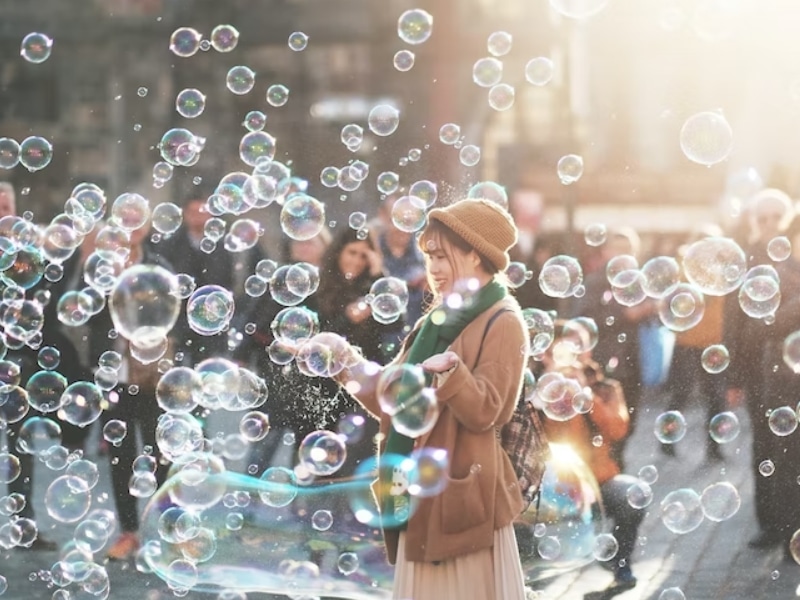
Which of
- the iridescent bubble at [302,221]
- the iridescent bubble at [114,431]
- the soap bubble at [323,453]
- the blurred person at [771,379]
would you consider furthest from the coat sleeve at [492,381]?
the blurred person at [771,379]

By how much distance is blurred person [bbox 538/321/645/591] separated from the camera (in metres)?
5.50

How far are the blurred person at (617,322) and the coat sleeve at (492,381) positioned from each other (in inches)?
110

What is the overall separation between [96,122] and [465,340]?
52.1 ft

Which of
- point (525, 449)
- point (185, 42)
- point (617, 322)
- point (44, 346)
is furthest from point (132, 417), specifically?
point (525, 449)

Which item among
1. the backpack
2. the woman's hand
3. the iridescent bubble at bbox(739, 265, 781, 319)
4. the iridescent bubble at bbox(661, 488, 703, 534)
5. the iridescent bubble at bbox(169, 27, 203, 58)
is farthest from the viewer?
the iridescent bubble at bbox(169, 27, 203, 58)

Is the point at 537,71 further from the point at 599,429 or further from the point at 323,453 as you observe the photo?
the point at 323,453

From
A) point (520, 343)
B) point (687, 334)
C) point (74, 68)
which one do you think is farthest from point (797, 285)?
point (74, 68)

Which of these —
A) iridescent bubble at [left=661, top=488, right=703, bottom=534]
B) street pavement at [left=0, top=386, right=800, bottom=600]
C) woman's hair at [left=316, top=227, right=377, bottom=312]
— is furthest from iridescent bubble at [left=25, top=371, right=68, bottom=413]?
iridescent bubble at [left=661, top=488, right=703, bottom=534]

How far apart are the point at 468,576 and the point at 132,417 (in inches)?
134

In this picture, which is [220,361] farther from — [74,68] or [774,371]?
[74,68]

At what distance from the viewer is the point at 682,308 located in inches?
225

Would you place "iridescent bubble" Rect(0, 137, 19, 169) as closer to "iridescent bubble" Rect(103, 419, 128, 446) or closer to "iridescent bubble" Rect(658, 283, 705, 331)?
"iridescent bubble" Rect(103, 419, 128, 446)

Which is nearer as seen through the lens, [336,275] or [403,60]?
[336,275]

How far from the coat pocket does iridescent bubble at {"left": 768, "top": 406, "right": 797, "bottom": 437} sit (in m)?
2.39
